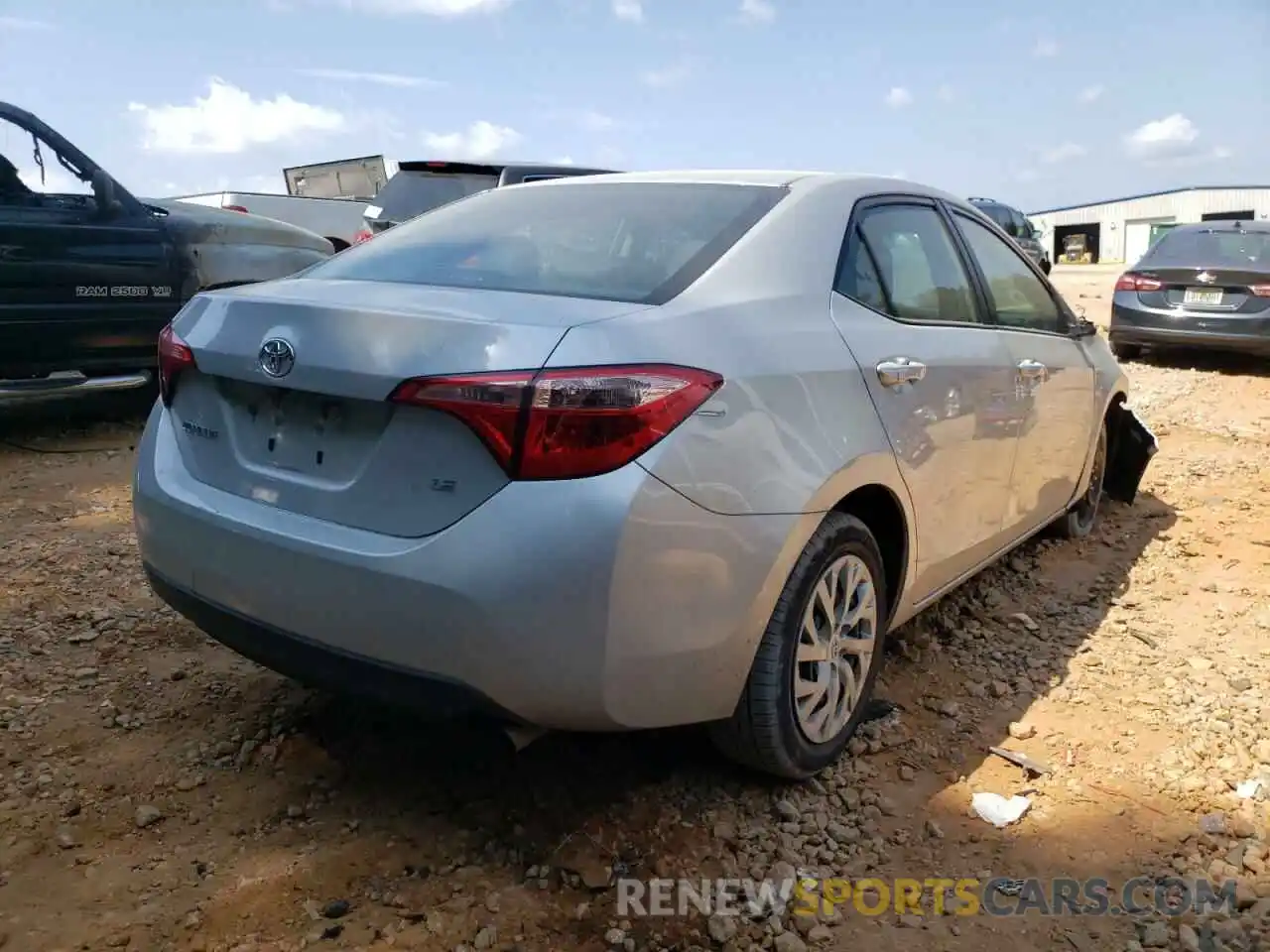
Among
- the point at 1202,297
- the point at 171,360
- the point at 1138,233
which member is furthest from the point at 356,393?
the point at 1138,233

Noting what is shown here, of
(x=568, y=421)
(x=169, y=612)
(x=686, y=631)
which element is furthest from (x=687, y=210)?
(x=169, y=612)

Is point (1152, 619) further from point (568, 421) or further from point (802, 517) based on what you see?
point (568, 421)

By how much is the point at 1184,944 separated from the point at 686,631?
126cm

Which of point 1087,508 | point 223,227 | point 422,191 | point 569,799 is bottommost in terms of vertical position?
point 569,799

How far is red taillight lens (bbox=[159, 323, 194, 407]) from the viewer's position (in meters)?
2.53

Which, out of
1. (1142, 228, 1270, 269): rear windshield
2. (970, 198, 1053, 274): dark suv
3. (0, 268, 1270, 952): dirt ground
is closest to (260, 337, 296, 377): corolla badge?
(0, 268, 1270, 952): dirt ground

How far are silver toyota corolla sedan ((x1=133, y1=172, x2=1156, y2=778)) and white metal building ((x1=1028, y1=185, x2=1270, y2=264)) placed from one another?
50393 mm

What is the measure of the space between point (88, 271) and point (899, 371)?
16.9ft

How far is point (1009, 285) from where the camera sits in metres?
3.85

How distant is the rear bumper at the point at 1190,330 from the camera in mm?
9547

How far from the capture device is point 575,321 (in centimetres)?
211

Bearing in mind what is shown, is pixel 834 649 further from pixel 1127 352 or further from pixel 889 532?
pixel 1127 352

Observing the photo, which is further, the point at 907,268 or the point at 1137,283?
the point at 1137,283

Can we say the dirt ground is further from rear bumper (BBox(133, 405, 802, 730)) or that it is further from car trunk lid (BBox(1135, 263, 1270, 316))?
car trunk lid (BBox(1135, 263, 1270, 316))
